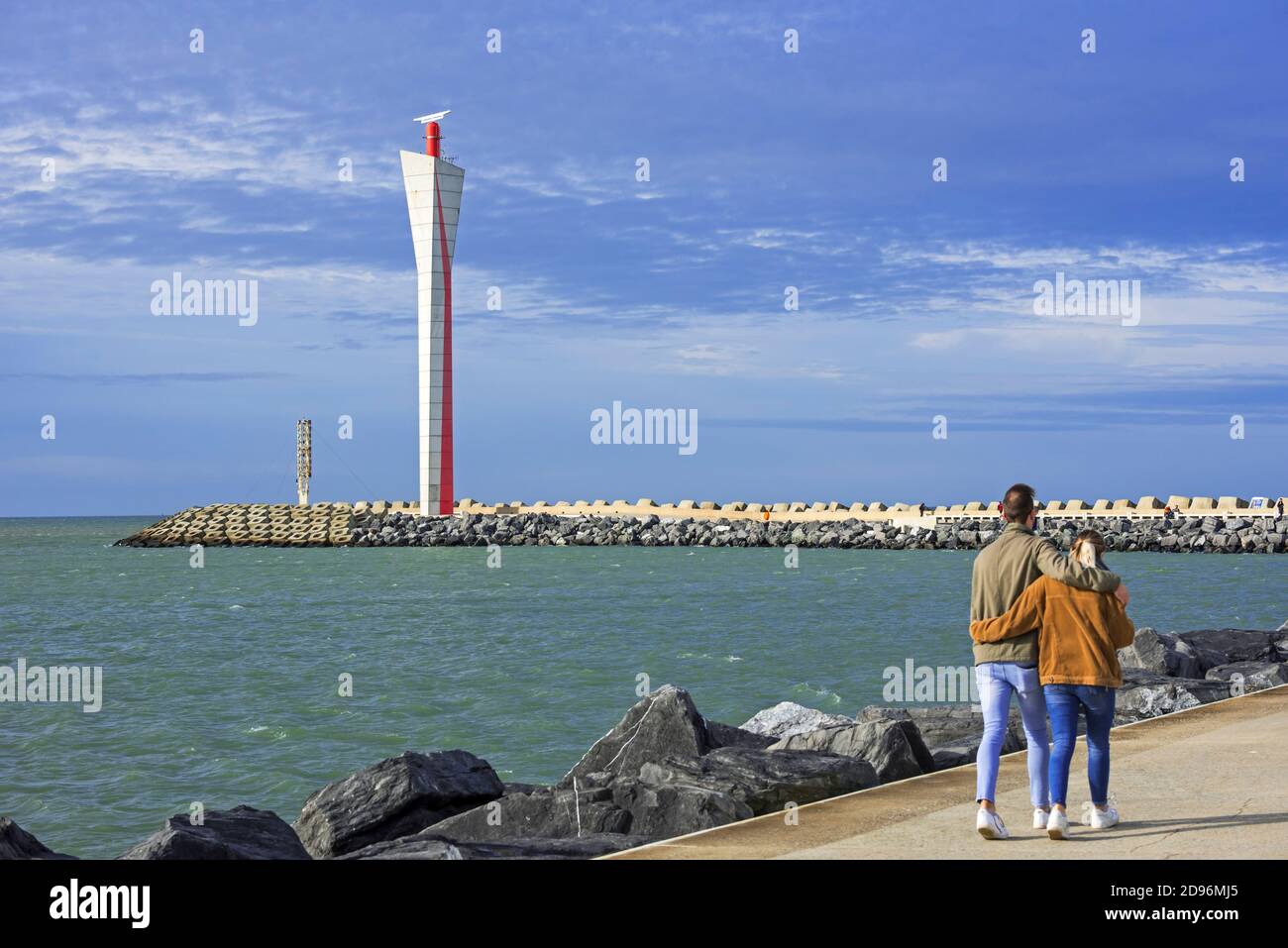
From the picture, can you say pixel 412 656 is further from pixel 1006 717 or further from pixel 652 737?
pixel 1006 717

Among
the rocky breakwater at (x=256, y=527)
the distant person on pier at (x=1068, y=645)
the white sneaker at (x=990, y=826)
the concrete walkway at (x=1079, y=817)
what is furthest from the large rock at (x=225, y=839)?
the rocky breakwater at (x=256, y=527)

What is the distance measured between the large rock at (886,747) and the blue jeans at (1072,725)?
234cm

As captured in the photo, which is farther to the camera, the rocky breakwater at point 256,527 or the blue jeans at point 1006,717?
the rocky breakwater at point 256,527

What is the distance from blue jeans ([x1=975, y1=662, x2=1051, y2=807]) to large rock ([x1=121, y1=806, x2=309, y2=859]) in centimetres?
440

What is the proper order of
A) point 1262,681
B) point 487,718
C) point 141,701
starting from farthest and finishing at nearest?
point 141,701, point 487,718, point 1262,681

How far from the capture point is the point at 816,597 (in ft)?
116

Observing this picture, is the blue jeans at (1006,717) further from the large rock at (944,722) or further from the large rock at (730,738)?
the large rock at (730,738)

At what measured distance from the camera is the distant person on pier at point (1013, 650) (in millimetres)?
6418

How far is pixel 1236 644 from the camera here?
17.0m

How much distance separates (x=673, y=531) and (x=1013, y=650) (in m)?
66.4

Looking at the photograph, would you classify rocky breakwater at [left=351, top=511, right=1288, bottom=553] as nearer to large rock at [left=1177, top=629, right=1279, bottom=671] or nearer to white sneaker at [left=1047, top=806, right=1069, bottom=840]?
large rock at [left=1177, top=629, right=1279, bottom=671]
